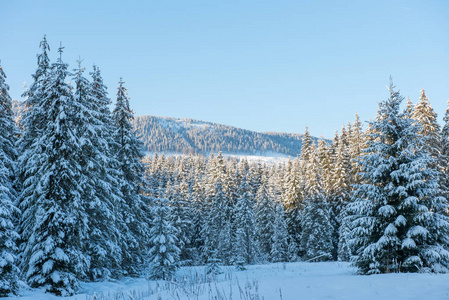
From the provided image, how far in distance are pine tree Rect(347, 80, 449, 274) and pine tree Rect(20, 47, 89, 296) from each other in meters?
13.5

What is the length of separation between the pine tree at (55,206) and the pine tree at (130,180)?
23.2 feet

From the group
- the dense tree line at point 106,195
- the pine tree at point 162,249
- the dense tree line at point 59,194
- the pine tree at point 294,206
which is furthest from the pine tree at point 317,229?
the dense tree line at point 59,194

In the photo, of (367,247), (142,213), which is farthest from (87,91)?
(367,247)

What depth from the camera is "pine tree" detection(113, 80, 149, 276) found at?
907 inches

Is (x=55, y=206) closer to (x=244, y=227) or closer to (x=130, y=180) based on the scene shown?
(x=130, y=180)

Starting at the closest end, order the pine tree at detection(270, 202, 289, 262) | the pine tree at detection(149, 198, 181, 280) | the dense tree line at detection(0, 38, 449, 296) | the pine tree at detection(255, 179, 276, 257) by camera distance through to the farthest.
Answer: the dense tree line at detection(0, 38, 449, 296), the pine tree at detection(149, 198, 181, 280), the pine tree at detection(270, 202, 289, 262), the pine tree at detection(255, 179, 276, 257)

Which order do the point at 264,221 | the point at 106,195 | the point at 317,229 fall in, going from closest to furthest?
the point at 106,195
the point at 317,229
the point at 264,221

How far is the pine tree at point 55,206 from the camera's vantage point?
1391cm

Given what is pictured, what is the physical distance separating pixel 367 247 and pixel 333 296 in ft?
24.8

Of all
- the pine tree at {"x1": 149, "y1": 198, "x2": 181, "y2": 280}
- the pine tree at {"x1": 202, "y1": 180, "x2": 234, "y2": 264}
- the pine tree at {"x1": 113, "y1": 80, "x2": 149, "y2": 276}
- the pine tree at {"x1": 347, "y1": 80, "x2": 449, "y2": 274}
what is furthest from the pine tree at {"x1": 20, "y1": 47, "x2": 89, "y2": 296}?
the pine tree at {"x1": 202, "y1": 180, "x2": 234, "y2": 264}

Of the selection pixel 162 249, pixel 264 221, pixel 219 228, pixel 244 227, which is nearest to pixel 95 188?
pixel 162 249

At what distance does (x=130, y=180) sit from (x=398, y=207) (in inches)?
743

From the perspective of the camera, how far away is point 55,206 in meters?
14.4

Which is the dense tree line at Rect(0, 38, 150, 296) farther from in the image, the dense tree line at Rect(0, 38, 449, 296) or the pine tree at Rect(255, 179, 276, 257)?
the pine tree at Rect(255, 179, 276, 257)
